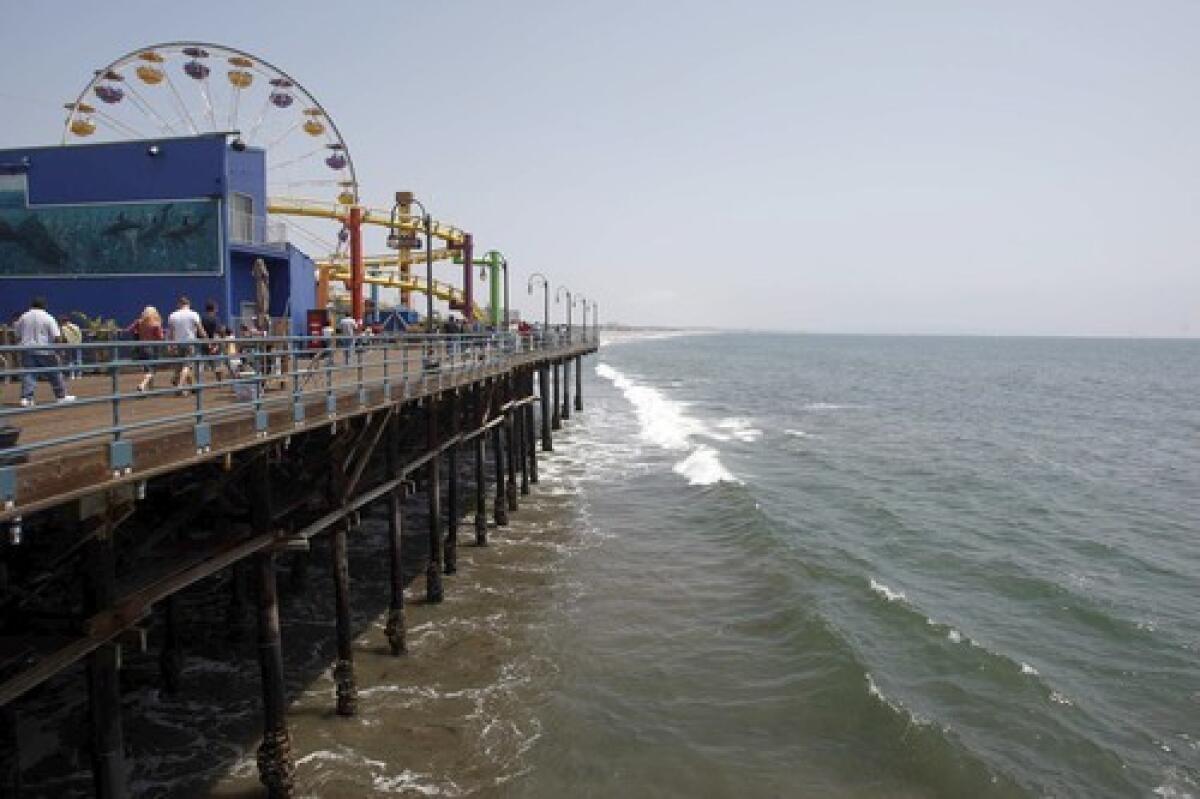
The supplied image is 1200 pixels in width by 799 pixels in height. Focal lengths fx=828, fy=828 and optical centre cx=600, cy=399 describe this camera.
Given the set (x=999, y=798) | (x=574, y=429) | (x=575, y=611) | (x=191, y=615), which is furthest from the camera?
(x=574, y=429)

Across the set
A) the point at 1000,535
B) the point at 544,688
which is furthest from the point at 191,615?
the point at 1000,535

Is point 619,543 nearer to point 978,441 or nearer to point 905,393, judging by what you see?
point 978,441

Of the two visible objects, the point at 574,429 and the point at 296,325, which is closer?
the point at 296,325

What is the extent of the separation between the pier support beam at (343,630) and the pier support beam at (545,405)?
20.8 metres

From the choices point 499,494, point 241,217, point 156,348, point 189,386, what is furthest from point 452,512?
point 241,217

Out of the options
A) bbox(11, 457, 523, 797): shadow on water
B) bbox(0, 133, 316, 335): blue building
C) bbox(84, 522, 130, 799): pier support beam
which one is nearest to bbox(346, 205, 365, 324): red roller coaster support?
bbox(0, 133, 316, 335): blue building

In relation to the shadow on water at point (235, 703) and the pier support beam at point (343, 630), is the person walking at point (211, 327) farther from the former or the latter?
the pier support beam at point (343, 630)

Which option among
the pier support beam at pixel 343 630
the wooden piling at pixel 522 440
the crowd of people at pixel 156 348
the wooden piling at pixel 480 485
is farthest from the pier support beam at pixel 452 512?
the wooden piling at pixel 522 440

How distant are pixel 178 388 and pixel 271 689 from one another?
4.13m

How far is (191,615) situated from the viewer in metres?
14.7

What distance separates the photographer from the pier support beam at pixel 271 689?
9.20 m

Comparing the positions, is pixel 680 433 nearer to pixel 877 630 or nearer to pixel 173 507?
pixel 877 630

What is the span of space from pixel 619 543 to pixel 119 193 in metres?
16.1

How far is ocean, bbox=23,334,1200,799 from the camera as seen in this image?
10391 mm
